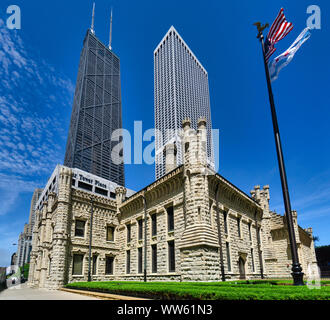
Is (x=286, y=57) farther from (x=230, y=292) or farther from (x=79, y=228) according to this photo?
(x=79, y=228)

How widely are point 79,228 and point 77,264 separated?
3.83 m

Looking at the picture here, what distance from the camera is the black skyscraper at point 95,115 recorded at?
12494cm

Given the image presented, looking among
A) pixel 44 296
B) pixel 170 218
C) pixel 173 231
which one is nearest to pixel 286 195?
pixel 173 231


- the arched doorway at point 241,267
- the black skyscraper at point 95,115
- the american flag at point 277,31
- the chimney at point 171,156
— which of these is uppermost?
the black skyscraper at point 95,115

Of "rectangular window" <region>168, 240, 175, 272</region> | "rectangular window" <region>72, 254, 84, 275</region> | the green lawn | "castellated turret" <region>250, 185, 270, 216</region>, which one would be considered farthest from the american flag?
"rectangular window" <region>72, 254, 84, 275</region>

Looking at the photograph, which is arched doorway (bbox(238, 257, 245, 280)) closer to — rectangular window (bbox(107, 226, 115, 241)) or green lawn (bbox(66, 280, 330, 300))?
green lawn (bbox(66, 280, 330, 300))

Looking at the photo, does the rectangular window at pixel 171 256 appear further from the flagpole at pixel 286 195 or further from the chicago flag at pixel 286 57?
the chicago flag at pixel 286 57

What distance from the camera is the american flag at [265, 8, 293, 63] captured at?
46.4ft

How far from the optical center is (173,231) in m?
22.0

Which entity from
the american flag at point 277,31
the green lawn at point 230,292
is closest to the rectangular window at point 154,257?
the green lawn at point 230,292

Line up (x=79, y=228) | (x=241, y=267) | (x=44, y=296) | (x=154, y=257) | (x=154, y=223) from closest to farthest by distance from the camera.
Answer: (x=44, y=296)
(x=154, y=257)
(x=241, y=267)
(x=154, y=223)
(x=79, y=228)

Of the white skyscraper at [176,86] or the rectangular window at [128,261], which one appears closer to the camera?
the rectangular window at [128,261]

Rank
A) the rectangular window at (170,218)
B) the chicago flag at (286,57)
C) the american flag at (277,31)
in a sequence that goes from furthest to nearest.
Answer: the rectangular window at (170,218) < the american flag at (277,31) < the chicago flag at (286,57)

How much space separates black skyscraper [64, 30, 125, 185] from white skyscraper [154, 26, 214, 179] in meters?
30.4
